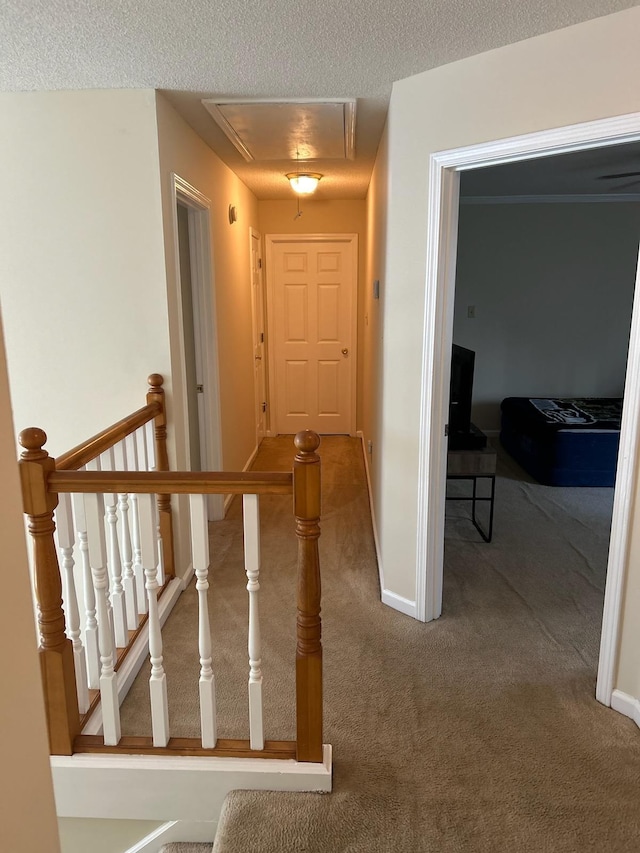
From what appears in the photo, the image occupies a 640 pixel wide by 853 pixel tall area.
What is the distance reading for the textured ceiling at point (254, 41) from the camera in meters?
1.92

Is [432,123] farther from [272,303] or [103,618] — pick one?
[272,303]

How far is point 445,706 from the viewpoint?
7.28 ft

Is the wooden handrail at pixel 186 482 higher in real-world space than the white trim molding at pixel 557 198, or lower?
lower

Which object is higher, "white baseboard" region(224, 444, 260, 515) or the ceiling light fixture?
the ceiling light fixture

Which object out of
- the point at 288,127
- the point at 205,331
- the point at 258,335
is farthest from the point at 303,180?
the point at 258,335

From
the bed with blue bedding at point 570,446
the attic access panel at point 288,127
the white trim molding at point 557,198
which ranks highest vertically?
the white trim molding at point 557,198

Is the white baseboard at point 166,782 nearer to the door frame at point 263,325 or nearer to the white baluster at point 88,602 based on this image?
the white baluster at point 88,602

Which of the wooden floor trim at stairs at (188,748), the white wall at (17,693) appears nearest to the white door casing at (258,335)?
the wooden floor trim at stairs at (188,748)

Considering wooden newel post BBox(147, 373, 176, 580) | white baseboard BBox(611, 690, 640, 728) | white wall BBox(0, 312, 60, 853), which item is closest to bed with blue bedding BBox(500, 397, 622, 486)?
white baseboard BBox(611, 690, 640, 728)

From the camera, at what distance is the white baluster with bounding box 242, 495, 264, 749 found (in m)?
1.68

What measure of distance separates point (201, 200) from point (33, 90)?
988mm

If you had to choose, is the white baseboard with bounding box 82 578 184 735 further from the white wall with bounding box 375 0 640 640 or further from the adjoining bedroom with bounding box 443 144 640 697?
the adjoining bedroom with bounding box 443 144 640 697

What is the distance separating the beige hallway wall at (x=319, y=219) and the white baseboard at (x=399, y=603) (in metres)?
3.59

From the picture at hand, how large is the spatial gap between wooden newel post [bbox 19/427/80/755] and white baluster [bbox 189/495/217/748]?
436 millimetres
